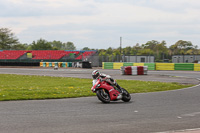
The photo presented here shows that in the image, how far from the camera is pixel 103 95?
450 inches

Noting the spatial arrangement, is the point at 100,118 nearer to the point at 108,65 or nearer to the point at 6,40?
the point at 108,65

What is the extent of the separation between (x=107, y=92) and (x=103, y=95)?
190mm

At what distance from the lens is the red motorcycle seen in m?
11.2

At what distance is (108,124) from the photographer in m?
7.43

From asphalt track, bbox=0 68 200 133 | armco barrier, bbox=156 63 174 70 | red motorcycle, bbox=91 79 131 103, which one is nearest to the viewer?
asphalt track, bbox=0 68 200 133

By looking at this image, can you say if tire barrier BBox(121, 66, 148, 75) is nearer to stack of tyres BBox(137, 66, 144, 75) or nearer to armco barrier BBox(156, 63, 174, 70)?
stack of tyres BBox(137, 66, 144, 75)

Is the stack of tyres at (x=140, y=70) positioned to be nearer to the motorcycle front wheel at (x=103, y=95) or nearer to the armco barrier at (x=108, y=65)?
the armco barrier at (x=108, y=65)

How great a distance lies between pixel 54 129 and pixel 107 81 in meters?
4.82

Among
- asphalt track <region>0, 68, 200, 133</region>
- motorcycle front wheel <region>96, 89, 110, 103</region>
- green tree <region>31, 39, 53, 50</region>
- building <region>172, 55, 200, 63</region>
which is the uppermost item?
green tree <region>31, 39, 53, 50</region>

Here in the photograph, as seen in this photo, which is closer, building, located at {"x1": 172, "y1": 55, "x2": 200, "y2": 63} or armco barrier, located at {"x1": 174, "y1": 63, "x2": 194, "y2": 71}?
armco barrier, located at {"x1": 174, "y1": 63, "x2": 194, "y2": 71}

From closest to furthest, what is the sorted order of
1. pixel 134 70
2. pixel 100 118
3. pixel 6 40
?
pixel 100 118 → pixel 134 70 → pixel 6 40

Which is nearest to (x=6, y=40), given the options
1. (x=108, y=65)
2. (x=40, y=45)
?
(x=40, y=45)

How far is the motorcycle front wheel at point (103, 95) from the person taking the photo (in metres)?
11.3

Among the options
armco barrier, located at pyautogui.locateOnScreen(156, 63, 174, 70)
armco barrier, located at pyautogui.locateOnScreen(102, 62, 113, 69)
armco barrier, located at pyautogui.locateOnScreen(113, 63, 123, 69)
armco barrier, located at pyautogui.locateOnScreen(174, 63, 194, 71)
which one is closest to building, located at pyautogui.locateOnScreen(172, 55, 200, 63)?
armco barrier, located at pyautogui.locateOnScreen(156, 63, 174, 70)
